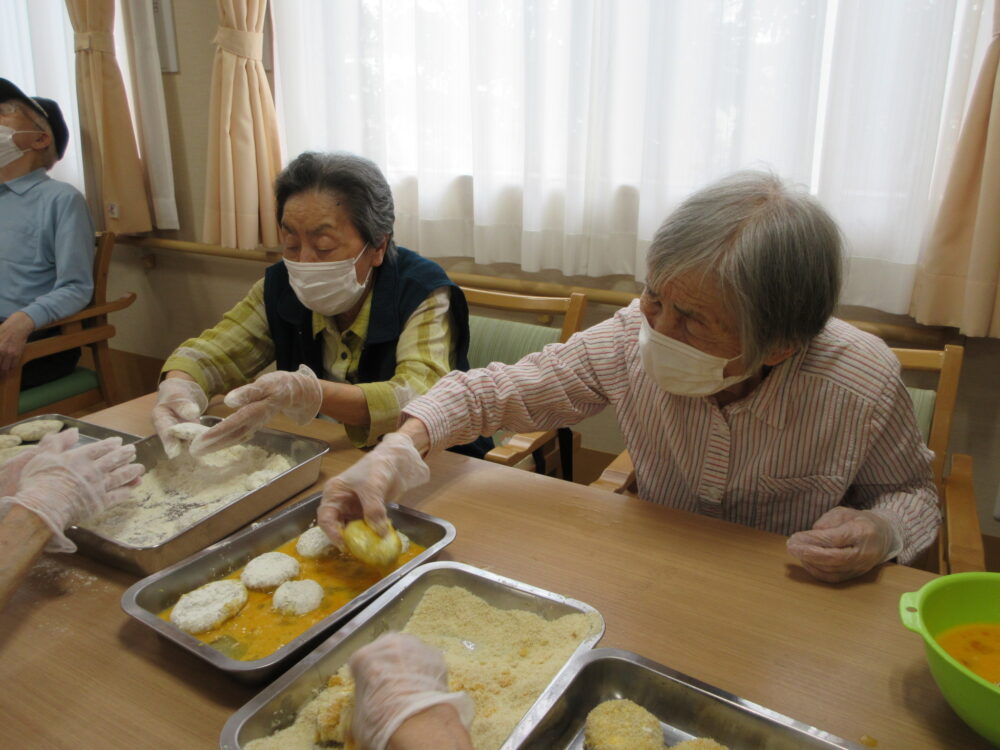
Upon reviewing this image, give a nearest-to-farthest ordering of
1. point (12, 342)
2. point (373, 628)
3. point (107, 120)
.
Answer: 1. point (373, 628)
2. point (12, 342)
3. point (107, 120)

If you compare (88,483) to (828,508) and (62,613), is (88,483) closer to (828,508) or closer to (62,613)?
(62,613)

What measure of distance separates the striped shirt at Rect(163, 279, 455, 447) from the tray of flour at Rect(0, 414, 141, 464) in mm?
275

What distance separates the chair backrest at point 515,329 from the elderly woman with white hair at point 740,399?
0.57m

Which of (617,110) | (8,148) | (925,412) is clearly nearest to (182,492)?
(925,412)

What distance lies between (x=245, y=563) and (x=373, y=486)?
0.25m

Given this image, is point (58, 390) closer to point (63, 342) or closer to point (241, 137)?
point (63, 342)

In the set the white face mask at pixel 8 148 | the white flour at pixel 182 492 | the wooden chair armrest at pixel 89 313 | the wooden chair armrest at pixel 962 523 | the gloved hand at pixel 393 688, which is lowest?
the wooden chair armrest at pixel 962 523

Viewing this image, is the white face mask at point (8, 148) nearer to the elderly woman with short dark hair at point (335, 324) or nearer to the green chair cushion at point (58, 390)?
the green chair cushion at point (58, 390)

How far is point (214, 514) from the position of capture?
1168mm

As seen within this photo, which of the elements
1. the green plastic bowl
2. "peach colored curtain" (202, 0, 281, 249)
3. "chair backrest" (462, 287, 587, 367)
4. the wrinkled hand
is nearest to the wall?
"peach colored curtain" (202, 0, 281, 249)

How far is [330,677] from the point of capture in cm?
88

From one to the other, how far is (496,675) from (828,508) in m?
0.79

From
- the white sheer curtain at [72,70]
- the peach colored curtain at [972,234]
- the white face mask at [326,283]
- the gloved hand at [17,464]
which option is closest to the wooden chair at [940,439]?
the peach colored curtain at [972,234]

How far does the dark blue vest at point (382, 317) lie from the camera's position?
186 centimetres
